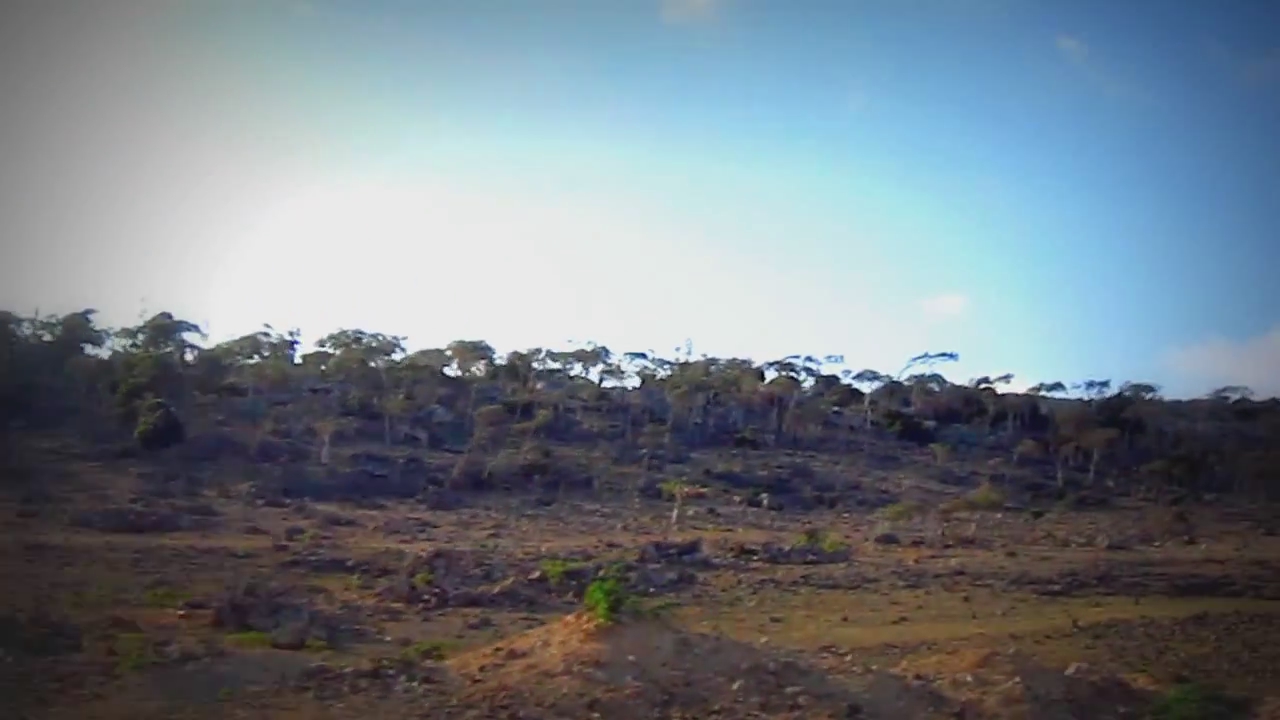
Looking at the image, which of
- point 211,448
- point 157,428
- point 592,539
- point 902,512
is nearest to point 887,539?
point 902,512

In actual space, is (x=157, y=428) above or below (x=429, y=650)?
above

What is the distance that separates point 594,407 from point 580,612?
36087 millimetres

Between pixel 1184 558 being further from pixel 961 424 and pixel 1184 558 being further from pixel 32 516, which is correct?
pixel 961 424

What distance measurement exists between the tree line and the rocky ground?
803 centimetres

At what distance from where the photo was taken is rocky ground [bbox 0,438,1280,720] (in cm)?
1030

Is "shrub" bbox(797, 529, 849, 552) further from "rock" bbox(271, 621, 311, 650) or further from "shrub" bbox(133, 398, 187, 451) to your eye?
"shrub" bbox(133, 398, 187, 451)

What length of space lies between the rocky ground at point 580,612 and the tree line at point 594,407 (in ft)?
26.4

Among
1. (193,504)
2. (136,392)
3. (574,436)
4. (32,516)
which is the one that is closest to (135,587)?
(32,516)

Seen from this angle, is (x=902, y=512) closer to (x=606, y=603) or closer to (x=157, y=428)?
(x=157, y=428)

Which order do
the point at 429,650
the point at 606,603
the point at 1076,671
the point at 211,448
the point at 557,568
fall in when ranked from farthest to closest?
the point at 211,448 → the point at 557,568 → the point at 429,650 → the point at 1076,671 → the point at 606,603

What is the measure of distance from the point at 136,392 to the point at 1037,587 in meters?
26.5

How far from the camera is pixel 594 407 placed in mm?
48031

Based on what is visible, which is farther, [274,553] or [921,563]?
[921,563]

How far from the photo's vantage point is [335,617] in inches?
560
